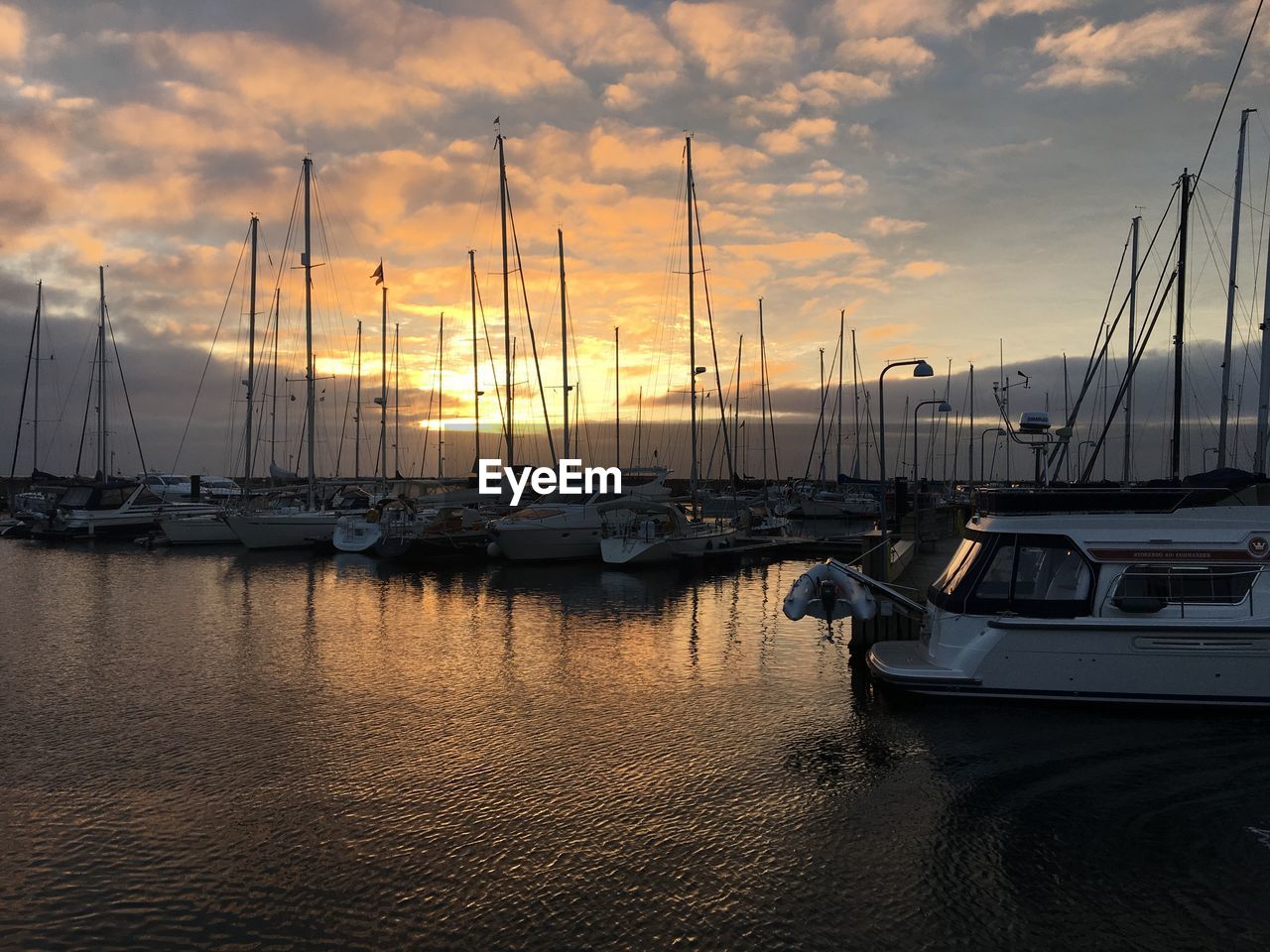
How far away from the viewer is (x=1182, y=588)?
40.5 ft

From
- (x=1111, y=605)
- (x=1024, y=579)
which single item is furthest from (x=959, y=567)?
(x=1111, y=605)

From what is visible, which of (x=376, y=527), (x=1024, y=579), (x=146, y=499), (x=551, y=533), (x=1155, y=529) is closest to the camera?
(x=1155, y=529)

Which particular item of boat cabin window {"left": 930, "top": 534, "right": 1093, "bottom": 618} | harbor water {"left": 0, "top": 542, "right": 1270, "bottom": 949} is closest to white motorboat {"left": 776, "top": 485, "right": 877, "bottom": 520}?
harbor water {"left": 0, "top": 542, "right": 1270, "bottom": 949}

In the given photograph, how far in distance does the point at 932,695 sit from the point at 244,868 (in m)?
9.90

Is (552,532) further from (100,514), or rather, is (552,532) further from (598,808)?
(100,514)

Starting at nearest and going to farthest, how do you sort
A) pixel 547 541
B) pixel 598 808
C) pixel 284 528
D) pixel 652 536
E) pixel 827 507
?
pixel 598 808
pixel 652 536
pixel 547 541
pixel 284 528
pixel 827 507

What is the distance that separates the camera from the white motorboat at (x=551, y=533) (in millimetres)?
35344

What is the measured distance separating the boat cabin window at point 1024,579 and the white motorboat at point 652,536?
21506mm

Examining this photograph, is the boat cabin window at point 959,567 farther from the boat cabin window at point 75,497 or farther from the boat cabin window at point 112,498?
the boat cabin window at point 75,497

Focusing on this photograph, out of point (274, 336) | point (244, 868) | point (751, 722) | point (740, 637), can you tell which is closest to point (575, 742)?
point (751, 722)

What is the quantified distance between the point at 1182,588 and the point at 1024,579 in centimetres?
208

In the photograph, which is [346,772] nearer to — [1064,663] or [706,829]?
[706,829]

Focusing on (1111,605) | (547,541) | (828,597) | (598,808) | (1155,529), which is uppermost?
(1155,529)

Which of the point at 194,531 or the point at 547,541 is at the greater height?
the point at 547,541
